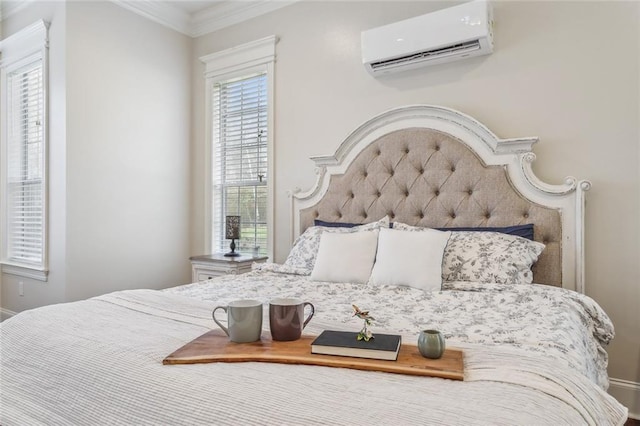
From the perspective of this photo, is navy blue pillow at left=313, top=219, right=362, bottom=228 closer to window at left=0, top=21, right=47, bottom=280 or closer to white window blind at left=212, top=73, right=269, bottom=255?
white window blind at left=212, top=73, right=269, bottom=255

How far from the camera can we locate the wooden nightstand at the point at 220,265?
9.96 ft

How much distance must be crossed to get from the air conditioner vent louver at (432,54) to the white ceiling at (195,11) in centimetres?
107

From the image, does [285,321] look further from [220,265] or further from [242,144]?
[242,144]

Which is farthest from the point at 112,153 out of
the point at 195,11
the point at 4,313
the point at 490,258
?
the point at 490,258

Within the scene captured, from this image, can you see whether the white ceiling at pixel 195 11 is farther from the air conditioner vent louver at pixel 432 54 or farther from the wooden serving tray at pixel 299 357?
the wooden serving tray at pixel 299 357

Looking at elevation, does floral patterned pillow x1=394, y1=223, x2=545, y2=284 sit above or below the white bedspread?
above

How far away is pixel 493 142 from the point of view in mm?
2408

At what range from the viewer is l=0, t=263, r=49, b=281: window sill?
324 centimetres

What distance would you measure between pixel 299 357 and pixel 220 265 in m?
Result: 2.15

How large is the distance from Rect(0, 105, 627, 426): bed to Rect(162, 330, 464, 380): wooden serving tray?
25 mm

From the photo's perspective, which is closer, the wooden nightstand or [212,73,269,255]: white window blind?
the wooden nightstand

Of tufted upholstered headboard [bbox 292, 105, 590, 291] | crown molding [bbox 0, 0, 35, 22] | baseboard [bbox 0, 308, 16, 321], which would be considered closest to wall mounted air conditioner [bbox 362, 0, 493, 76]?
tufted upholstered headboard [bbox 292, 105, 590, 291]

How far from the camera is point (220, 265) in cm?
307

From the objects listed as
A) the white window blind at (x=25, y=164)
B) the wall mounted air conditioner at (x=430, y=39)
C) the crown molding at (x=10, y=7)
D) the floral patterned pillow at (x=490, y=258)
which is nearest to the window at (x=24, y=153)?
the white window blind at (x=25, y=164)
